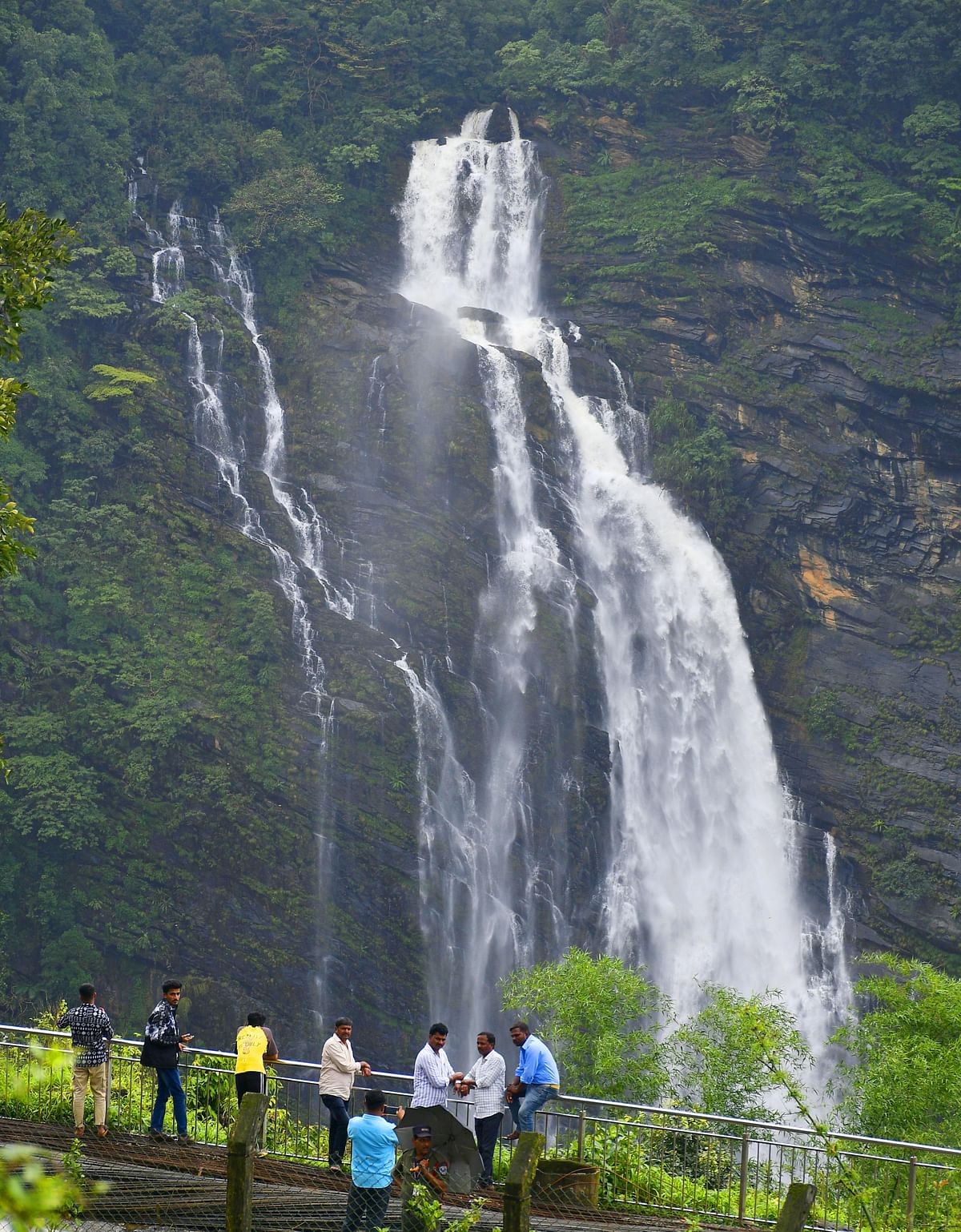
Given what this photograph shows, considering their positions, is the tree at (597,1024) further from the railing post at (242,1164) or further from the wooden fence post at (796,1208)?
the wooden fence post at (796,1208)

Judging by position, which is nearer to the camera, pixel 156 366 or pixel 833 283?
pixel 156 366

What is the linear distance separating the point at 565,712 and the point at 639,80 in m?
23.2

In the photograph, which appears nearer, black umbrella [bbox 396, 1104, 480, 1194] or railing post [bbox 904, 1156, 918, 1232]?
black umbrella [bbox 396, 1104, 480, 1194]

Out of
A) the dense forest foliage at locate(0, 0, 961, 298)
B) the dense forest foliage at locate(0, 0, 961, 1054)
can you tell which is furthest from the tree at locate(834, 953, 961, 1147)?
the dense forest foliage at locate(0, 0, 961, 298)

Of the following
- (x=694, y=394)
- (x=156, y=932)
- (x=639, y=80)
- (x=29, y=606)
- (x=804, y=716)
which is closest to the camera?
(x=156, y=932)

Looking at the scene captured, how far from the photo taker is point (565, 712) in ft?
120

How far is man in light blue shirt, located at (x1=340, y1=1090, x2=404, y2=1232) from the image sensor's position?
384 inches

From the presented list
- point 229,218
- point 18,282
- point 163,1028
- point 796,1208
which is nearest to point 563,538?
point 229,218

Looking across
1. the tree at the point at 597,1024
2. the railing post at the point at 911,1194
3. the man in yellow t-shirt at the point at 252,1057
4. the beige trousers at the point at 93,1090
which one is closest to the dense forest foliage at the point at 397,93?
the tree at the point at 597,1024

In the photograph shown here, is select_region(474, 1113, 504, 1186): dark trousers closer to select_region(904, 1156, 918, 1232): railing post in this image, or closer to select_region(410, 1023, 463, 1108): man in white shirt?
select_region(410, 1023, 463, 1108): man in white shirt

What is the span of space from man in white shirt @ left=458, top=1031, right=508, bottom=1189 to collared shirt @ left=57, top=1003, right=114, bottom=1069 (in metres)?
3.34

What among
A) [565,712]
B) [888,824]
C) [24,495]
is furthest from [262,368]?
[888,824]

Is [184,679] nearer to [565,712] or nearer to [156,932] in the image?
[156,932]

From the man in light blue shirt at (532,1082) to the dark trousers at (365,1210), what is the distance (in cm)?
313
